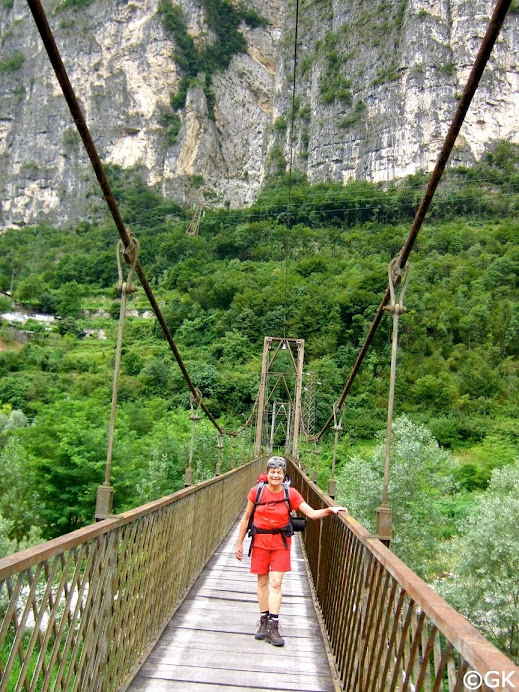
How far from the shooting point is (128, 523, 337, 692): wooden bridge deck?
2158 mm

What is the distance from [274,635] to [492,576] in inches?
375

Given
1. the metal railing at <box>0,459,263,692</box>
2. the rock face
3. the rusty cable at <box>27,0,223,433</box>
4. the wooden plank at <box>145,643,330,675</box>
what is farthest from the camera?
the rock face

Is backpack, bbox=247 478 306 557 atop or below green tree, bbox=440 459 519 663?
atop

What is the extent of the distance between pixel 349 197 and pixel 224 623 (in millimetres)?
50181

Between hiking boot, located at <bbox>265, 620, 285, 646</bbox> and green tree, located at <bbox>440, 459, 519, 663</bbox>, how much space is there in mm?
8693

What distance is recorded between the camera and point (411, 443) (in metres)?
16.2

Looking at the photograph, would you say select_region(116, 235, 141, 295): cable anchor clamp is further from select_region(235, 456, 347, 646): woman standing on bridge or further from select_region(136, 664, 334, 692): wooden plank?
select_region(136, 664, 334, 692): wooden plank

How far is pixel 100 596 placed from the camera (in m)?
1.89

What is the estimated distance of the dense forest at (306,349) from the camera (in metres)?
15.9

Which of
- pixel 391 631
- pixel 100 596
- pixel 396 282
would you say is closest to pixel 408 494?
pixel 396 282

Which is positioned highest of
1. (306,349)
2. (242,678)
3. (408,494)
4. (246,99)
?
(246,99)

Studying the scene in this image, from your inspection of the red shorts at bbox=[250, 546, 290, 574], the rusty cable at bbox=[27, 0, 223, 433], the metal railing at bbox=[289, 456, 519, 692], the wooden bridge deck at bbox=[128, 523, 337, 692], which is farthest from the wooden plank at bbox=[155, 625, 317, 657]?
the rusty cable at bbox=[27, 0, 223, 433]

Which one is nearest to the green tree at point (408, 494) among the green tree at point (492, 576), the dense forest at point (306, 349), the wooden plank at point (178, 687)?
the dense forest at point (306, 349)

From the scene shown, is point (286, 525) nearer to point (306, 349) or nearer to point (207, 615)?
point (207, 615)
